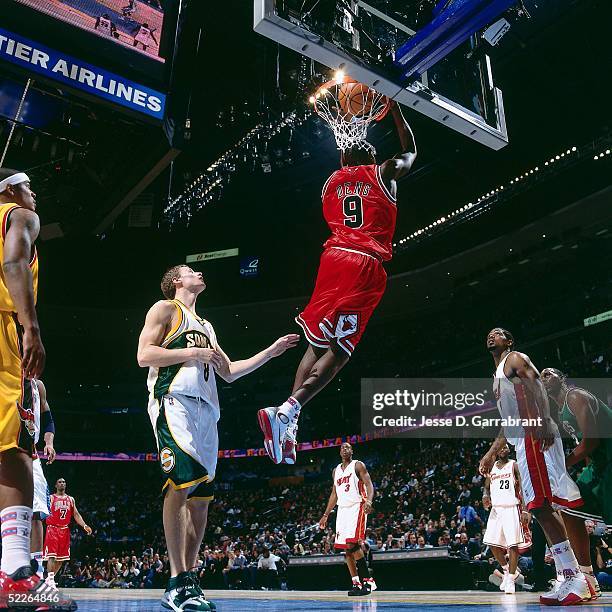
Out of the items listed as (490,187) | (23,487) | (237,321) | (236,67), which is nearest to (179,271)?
(23,487)

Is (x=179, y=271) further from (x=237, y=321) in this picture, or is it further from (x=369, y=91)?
(x=237, y=321)

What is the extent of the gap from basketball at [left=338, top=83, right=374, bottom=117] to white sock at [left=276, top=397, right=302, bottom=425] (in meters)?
2.43

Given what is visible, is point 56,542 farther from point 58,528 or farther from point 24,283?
point 24,283

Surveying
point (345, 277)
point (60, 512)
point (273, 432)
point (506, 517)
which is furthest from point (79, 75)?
point (60, 512)

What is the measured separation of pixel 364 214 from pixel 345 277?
0.55 m

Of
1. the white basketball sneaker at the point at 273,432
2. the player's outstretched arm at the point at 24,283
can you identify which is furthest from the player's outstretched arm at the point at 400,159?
the player's outstretched arm at the point at 24,283

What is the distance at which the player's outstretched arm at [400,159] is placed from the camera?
525cm

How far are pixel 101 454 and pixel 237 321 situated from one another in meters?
7.46

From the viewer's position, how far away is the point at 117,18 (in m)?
5.56

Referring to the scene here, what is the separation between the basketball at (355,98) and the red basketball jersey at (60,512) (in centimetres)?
945

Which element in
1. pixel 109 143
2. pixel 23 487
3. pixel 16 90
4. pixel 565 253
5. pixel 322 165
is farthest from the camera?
pixel 565 253

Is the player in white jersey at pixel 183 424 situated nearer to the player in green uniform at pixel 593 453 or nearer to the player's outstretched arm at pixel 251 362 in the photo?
the player's outstretched arm at pixel 251 362

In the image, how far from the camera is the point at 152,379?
4.24m

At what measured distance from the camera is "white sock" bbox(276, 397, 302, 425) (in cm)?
463
